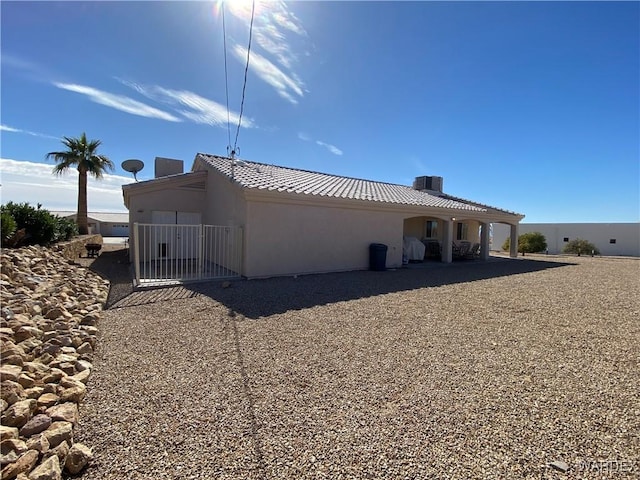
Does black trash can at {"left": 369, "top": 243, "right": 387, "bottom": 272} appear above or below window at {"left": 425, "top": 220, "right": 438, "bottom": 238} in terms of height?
below

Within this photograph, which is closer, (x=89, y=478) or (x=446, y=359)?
(x=89, y=478)

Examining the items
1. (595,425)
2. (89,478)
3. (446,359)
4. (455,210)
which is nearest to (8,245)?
(89,478)

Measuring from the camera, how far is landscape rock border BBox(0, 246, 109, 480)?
2.53 metres

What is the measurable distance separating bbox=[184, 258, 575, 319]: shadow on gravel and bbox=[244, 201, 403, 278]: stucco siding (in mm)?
640

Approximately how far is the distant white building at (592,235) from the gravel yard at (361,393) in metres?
31.0

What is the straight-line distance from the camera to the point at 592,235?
32375 millimetres

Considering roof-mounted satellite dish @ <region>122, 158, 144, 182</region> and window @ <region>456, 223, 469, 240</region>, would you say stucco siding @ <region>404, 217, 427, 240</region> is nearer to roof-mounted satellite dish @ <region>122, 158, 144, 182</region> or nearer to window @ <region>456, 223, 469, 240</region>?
window @ <region>456, 223, 469, 240</region>

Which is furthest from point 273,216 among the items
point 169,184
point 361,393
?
point 361,393

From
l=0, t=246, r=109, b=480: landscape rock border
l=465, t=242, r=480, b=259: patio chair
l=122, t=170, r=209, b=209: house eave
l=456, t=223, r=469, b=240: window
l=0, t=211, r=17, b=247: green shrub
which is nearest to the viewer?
l=0, t=246, r=109, b=480: landscape rock border

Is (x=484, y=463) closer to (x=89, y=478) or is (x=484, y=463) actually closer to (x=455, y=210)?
(x=89, y=478)

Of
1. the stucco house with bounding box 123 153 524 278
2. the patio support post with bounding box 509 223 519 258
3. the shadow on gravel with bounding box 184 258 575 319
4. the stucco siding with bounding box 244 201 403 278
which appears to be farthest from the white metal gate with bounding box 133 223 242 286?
the patio support post with bounding box 509 223 519 258

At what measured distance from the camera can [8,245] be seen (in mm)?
9242

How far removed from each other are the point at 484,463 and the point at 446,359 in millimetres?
2078

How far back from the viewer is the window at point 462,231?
73.2ft
